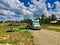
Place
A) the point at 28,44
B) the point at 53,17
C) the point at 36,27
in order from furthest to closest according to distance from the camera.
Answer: the point at 53,17 < the point at 36,27 < the point at 28,44

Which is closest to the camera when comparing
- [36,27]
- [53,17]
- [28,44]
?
[28,44]

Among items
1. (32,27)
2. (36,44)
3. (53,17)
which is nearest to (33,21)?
(32,27)

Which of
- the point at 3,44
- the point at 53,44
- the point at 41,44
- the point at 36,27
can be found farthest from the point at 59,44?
the point at 36,27

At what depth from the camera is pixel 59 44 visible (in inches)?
631

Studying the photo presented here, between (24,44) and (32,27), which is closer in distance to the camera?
(24,44)

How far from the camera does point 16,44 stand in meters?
16.0

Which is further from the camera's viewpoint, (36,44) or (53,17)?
(53,17)

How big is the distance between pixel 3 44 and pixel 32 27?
113ft

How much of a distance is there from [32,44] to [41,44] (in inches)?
31.6

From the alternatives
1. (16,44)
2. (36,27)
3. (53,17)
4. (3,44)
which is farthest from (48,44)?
(53,17)

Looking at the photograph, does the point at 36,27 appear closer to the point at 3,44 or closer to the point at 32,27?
the point at 32,27

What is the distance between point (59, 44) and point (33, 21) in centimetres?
A: 3611

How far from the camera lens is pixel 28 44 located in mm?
15859

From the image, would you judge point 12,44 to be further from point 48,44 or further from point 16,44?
point 48,44
